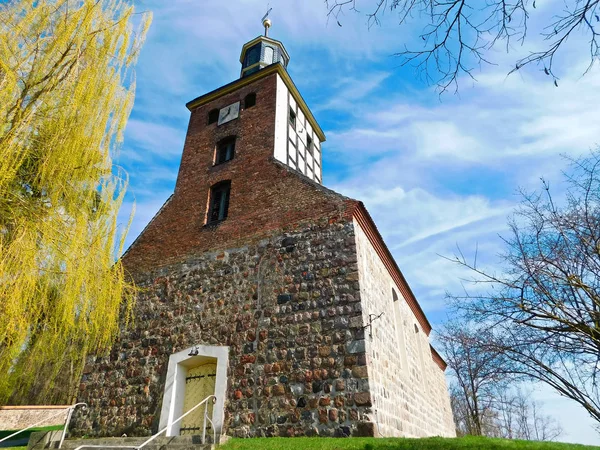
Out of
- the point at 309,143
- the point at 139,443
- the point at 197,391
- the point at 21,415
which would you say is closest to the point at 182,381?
the point at 197,391

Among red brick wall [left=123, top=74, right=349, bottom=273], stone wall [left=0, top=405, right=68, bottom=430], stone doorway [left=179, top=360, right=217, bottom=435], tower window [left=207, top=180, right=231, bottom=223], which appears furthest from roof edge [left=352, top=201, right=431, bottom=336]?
stone wall [left=0, top=405, right=68, bottom=430]

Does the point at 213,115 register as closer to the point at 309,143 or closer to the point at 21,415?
the point at 309,143

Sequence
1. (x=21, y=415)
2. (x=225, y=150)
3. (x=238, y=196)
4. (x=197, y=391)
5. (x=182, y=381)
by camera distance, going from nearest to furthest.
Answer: (x=197, y=391), (x=182, y=381), (x=238, y=196), (x=225, y=150), (x=21, y=415)

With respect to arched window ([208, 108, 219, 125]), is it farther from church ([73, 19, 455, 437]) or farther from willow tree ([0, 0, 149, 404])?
willow tree ([0, 0, 149, 404])

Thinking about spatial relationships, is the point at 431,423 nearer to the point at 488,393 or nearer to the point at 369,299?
the point at 369,299

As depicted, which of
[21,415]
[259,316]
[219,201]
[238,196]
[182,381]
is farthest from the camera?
[21,415]

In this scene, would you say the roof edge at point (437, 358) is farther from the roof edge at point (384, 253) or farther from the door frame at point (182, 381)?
the door frame at point (182, 381)

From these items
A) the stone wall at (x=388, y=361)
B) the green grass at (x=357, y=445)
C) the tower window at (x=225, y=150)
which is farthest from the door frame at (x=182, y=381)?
the tower window at (x=225, y=150)

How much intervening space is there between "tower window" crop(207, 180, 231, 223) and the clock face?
2.89 metres

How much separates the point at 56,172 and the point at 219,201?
5250mm

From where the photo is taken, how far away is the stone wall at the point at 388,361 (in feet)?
22.7

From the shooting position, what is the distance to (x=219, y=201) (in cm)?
1098

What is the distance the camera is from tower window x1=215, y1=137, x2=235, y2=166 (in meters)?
12.1

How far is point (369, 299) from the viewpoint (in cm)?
796
